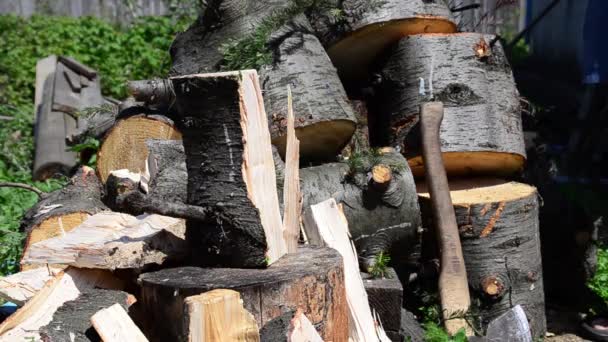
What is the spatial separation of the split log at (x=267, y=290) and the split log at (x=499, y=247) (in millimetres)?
1175

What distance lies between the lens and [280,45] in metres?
4.41

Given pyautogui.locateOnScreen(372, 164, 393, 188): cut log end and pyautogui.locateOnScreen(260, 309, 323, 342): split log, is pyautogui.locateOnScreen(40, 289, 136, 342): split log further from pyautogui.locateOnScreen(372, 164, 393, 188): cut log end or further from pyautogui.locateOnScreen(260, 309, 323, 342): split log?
pyautogui.locateOnScreen(372, 164, 393, 188): cut log end

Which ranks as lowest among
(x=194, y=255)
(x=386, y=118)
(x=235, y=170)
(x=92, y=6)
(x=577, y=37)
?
(x=194, y=255)

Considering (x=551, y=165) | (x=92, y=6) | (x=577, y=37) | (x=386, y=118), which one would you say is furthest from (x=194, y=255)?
(x=92, y=6)

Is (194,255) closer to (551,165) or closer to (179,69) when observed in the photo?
(179,69)

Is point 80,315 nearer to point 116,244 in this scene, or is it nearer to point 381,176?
point 116,244

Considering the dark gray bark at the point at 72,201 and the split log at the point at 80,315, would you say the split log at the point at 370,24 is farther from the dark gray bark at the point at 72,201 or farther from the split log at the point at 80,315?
the split log at the point at 80,315

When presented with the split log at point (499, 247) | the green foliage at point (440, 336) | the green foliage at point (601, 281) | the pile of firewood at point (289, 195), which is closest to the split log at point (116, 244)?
the pile of firewood at point (289, 195)

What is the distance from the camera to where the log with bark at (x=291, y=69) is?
4293 millimetres

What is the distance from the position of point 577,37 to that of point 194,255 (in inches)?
238

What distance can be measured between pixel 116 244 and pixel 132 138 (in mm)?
1324

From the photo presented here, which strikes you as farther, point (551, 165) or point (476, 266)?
point (551, 165)

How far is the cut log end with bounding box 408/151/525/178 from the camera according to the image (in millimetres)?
4598

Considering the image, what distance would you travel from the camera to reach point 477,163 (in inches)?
186
